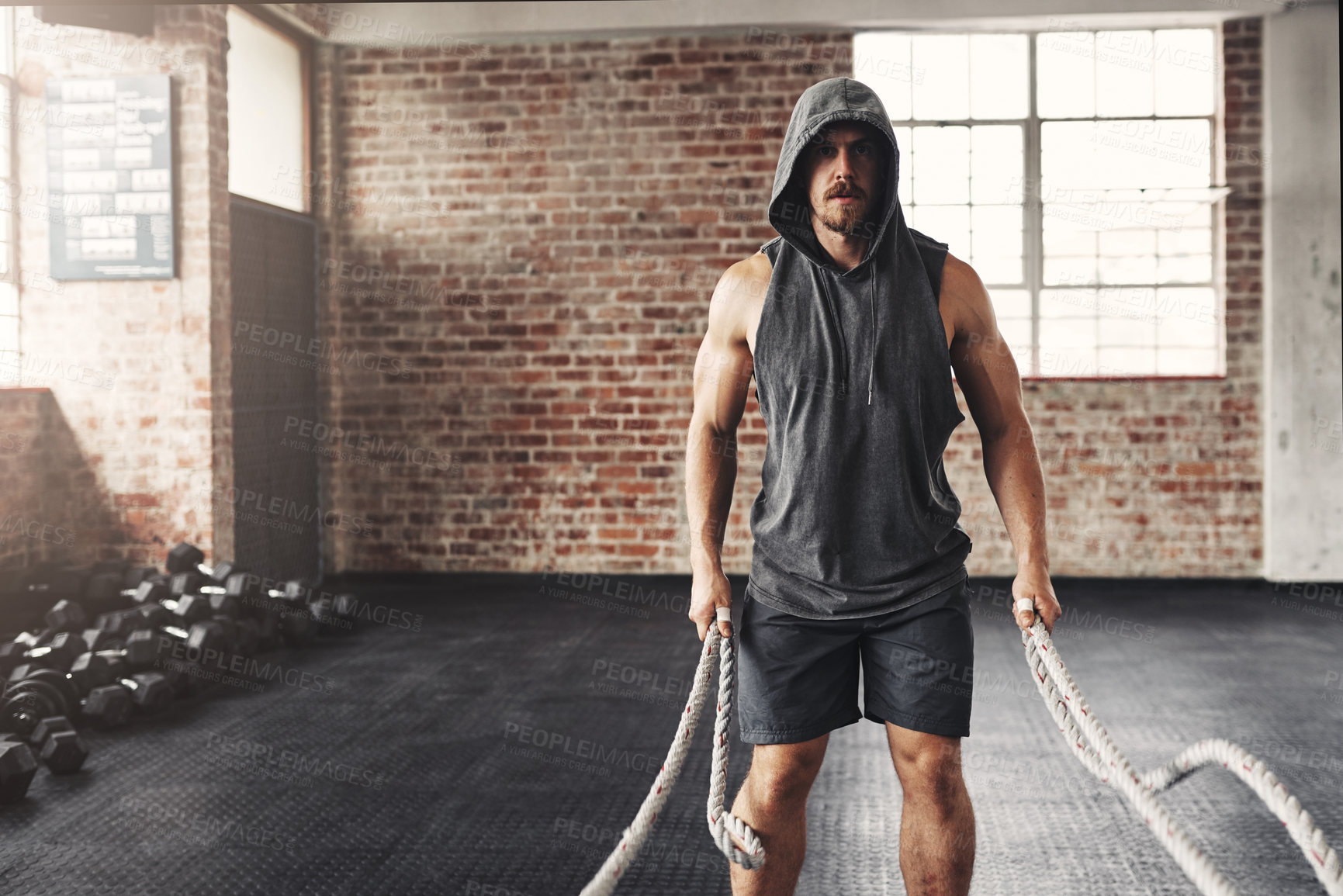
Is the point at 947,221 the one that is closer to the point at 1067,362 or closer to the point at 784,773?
the point at 1067,362

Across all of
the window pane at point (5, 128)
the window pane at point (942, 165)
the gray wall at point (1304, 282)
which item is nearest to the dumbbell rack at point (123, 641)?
the window pane at point (5, 128)

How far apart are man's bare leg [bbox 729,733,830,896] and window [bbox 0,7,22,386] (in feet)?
14.3

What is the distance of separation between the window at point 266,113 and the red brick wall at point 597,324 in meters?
0.25

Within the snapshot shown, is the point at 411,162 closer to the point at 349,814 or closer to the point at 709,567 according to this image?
the point at 349,814

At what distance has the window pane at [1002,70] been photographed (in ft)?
19.9

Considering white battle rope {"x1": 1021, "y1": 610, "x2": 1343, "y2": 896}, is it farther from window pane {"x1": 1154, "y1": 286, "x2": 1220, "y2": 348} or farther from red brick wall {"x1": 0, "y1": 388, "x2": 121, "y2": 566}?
window pane {"x1": 1154, "y1": 286, "x2": 1220, "y2": 348}

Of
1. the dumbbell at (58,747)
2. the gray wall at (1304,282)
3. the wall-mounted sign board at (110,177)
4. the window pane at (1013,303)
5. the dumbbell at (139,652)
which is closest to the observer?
the dumbbell at (58,747)

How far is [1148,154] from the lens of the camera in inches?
237

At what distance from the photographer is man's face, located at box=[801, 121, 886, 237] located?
6.02 ft

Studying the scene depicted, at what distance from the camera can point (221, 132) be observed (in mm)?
4992

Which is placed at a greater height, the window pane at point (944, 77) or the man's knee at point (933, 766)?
the window pane at point (944, 77)

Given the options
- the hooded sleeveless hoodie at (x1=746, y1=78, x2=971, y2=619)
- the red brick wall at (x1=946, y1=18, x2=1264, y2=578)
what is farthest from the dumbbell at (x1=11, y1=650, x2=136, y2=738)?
the red brick wall at (x1=946, y1=18, x2=1264, y2=578)

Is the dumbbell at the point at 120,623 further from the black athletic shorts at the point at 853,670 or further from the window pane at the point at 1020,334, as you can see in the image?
the window pane at the point at 1020,334

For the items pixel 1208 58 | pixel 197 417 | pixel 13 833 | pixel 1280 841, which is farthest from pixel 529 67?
pixel 1280 841
